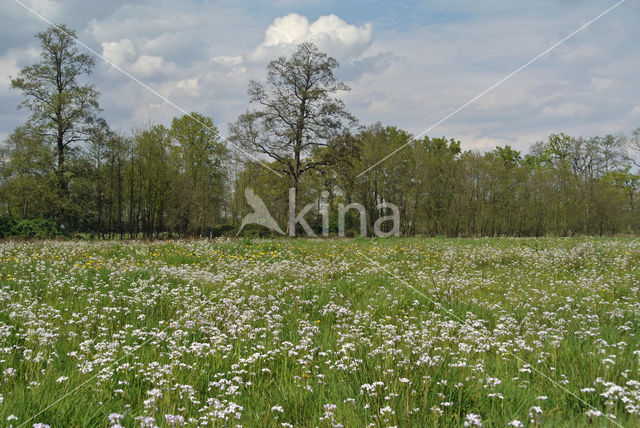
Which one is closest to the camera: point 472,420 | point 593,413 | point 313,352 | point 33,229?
point 472,420

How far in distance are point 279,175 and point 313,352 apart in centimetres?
2773

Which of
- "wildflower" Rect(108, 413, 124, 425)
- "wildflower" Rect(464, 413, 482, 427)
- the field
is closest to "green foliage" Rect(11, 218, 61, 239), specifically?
the field

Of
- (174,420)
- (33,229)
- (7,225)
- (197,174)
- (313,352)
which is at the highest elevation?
(197,174)

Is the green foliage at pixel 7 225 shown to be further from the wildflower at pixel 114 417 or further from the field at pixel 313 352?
the wildflower at pixel 114 417

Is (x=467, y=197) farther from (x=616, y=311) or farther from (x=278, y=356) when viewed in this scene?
(x=278, y=356)

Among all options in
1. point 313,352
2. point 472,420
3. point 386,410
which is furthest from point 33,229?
point 472,420

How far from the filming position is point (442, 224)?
146ft

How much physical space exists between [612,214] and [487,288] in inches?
1842

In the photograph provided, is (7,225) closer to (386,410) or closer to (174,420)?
(174,420)

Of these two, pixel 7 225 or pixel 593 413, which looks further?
pixel 7 225

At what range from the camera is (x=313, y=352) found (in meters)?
4.73

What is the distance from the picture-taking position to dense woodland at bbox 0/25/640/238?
29.2 meters

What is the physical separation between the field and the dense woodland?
22975 mm

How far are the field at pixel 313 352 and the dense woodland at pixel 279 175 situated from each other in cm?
2297
